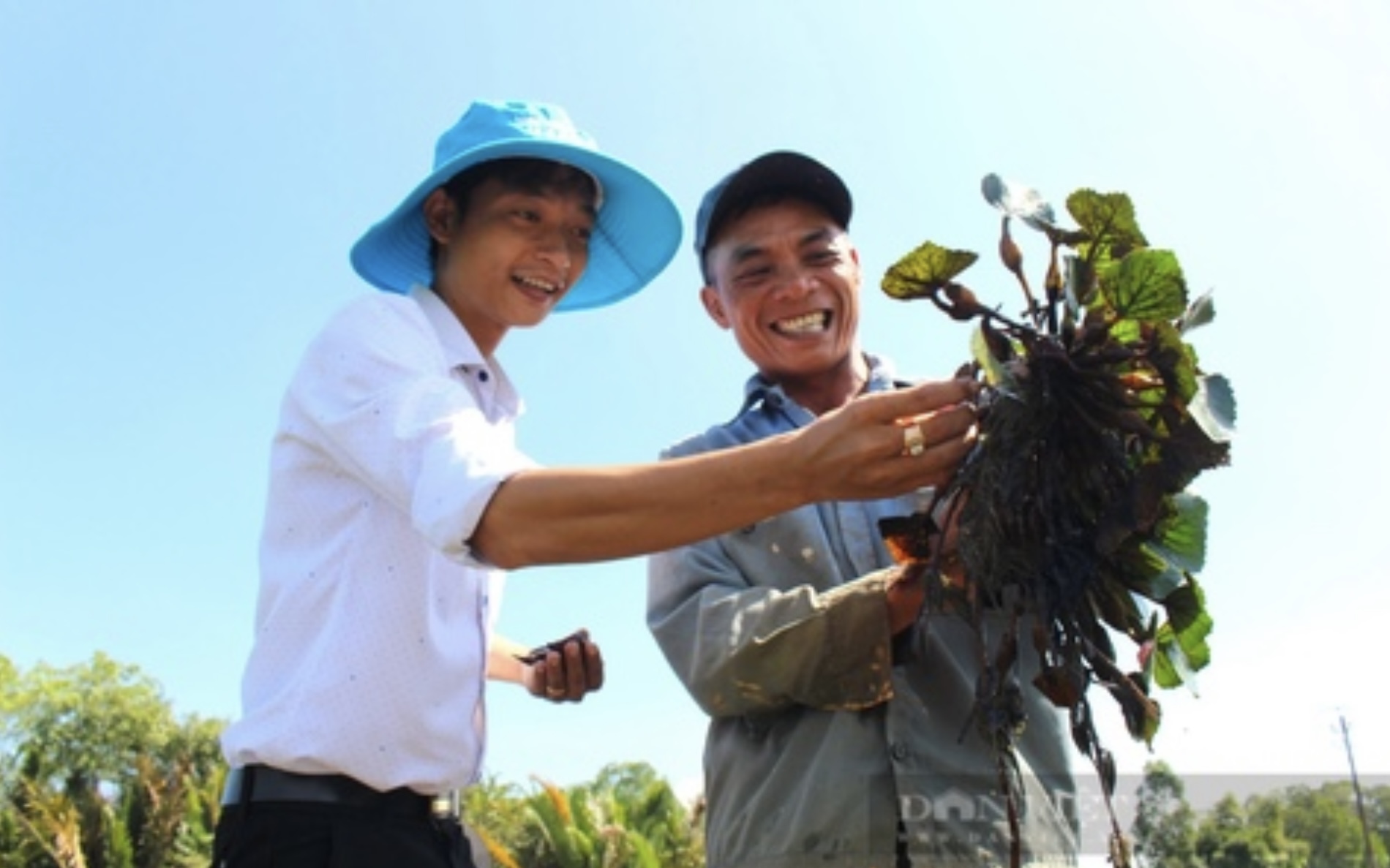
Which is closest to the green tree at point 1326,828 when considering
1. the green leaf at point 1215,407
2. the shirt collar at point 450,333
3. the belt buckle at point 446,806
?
the green leaf at point 1215,407

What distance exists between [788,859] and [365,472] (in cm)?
114

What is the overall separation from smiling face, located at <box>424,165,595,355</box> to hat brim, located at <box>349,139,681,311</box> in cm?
7

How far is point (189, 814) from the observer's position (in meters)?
17.5

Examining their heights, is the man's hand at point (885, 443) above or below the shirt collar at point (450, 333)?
below

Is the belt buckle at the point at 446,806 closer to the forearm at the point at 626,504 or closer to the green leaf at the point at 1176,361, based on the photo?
the forearm at the point at 626,504

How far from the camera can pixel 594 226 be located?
3.08 meters

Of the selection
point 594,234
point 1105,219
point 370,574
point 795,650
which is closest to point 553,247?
point 594,234

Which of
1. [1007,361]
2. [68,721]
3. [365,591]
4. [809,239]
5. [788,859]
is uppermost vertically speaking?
[68,721]

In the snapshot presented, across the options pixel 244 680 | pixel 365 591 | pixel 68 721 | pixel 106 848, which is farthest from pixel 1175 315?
pixel 68 721

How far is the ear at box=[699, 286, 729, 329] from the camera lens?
3.40m

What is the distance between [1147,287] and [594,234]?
1546mm

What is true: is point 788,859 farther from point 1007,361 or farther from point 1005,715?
point 1007,361

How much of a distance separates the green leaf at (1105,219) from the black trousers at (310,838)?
160 cm

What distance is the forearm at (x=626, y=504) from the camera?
1.81m
